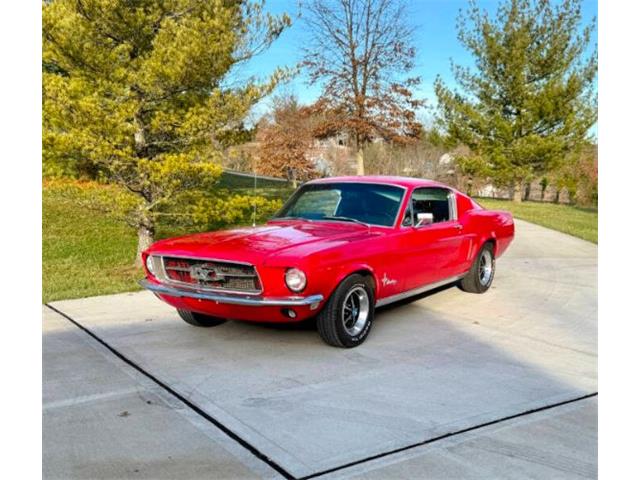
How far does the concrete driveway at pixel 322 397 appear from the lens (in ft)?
9.70

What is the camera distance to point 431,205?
6.21 meters

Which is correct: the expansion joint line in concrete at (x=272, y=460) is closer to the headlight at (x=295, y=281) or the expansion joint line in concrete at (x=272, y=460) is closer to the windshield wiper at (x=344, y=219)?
the headlight at (x=295, y=281)

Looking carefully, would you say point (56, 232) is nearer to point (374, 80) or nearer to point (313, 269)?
point (313, 269)

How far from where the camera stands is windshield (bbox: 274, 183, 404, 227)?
5.59 meters

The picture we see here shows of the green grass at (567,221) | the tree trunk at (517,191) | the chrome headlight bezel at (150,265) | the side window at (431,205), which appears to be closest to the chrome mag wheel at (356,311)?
the side window at (431,205)

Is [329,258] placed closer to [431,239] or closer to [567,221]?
[431,239]

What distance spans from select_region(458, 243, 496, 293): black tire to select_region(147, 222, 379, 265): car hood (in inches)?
84.1

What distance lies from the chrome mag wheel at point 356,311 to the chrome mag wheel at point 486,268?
271 cm

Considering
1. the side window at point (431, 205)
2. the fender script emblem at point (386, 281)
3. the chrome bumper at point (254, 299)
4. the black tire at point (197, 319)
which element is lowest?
the black tire at point (197, 319)

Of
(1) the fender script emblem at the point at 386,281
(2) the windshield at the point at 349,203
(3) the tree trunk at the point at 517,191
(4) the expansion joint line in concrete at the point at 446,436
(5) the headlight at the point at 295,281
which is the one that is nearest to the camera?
(4) the expansion joint line in concrete at the point at 446,436

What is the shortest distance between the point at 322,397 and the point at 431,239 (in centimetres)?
249

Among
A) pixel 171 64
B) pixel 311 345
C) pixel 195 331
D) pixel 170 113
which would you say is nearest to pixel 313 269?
pixel 311 345

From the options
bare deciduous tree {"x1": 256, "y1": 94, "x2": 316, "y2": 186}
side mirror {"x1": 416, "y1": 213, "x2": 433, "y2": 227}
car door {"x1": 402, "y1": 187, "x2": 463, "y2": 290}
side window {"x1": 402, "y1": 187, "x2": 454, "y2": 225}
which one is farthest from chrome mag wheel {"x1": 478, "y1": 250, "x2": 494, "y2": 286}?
bare deciduous tree {"x1": 256, "y1": 94, "x2": 316, "y2": 186}

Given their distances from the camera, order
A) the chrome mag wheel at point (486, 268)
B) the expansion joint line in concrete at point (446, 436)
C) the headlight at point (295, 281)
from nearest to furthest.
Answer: the expansion joint line in concrete at point (446, 436) → the headlight at point (295, 281) → the chrome mag wheel at point (486, 268)
